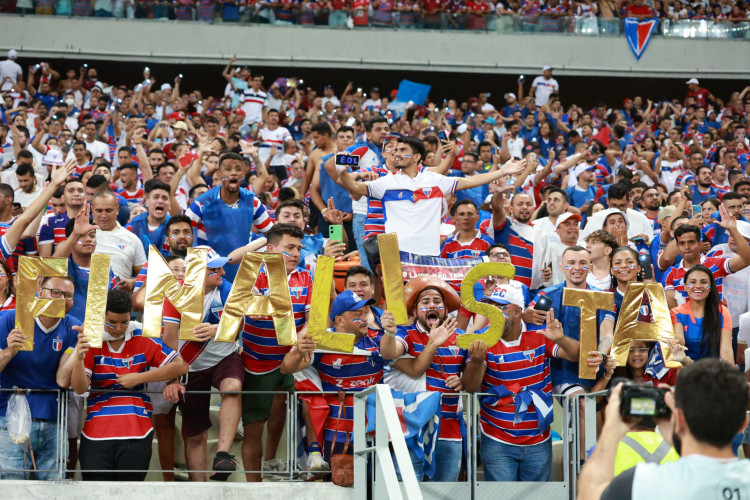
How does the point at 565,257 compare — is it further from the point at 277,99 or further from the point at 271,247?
the point at 277,99

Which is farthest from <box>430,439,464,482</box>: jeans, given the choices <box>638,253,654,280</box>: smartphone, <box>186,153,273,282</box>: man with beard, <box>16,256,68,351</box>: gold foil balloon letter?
<box>186,153,273,282</box>: man with beard

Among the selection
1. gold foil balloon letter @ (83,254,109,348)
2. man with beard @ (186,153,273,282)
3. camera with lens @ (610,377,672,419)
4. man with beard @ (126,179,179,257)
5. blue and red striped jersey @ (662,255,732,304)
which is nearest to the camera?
camera with lens @ (610,377,672,419)

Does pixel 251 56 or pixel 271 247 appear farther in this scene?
pixel 251 56

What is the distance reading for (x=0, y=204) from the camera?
8695 millimetres

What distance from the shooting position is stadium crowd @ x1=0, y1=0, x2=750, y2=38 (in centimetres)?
2389

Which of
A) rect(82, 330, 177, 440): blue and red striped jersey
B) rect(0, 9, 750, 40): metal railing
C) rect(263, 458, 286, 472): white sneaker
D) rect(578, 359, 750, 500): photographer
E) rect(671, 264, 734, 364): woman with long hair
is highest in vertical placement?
rect(0, 9, 750, 40): metal railing

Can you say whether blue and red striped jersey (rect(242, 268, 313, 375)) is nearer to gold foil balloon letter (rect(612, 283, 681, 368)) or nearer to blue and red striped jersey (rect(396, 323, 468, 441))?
blue and red striped jersey (rect(396, 323, 468, 441))

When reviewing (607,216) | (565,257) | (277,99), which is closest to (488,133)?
(277,99)

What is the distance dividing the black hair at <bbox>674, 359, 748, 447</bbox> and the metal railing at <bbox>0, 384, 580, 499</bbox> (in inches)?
96.8

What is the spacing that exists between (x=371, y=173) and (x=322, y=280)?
9.18ft

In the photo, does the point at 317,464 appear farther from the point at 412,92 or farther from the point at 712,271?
the point at 412,92

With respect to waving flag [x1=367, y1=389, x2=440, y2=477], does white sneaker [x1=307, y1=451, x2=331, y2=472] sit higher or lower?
lower

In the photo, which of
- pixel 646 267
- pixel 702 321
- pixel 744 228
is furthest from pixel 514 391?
pixel 744 228

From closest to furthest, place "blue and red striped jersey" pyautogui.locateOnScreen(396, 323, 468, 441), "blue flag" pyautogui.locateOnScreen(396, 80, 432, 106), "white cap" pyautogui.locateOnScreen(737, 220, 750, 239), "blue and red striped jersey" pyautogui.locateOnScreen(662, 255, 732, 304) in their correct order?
1. "blue and red striped jersey" pyautogui.locateOnScreen(396, 323, 468, 441)
2. "blue and red striped jersey" pyautogui.locateOnScreen(662, 255, 732, 304)
3. "white cap" pyautogui.locateOnScreen(737, 220, 750, 239)
4. "blue flag" pyautogui.locateOnScreen(396, 80, 432, 106)
